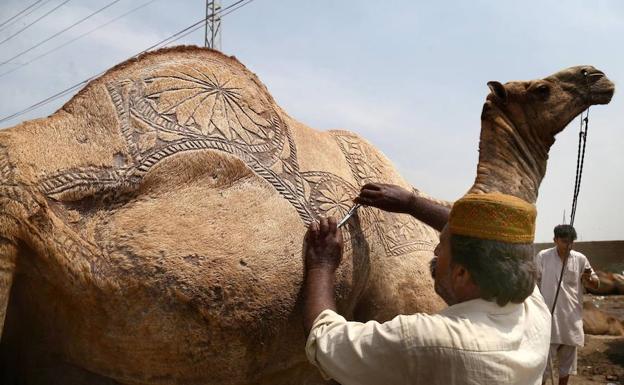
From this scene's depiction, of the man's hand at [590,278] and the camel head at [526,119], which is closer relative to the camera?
the camel head at [526,119]

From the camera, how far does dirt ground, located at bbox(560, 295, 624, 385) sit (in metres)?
8.72

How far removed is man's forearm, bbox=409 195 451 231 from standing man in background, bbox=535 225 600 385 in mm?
4775

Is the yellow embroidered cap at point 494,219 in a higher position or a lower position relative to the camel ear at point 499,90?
lower

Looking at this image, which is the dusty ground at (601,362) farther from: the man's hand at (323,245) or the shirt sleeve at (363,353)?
Answer: the shirt sleeve at (363,353)

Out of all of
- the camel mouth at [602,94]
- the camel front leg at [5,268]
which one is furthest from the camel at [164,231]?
the camel mouth at [602,94]

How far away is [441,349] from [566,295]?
6500 mm

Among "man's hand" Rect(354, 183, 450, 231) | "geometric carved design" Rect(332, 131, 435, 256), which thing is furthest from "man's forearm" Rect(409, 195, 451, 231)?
"geometric carved design" Rect(332, 131, 435, 256)

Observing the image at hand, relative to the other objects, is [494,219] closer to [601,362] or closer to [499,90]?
[499,90]

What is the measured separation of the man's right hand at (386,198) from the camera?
11.0 ft

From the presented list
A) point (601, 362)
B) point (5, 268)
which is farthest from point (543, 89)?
point (601, 362)

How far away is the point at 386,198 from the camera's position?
3.36 meters

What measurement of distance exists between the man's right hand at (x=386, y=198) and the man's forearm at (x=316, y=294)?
54 cm

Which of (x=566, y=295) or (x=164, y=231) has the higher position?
(x=566, y=295)

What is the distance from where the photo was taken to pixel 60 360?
2896 millimetres
